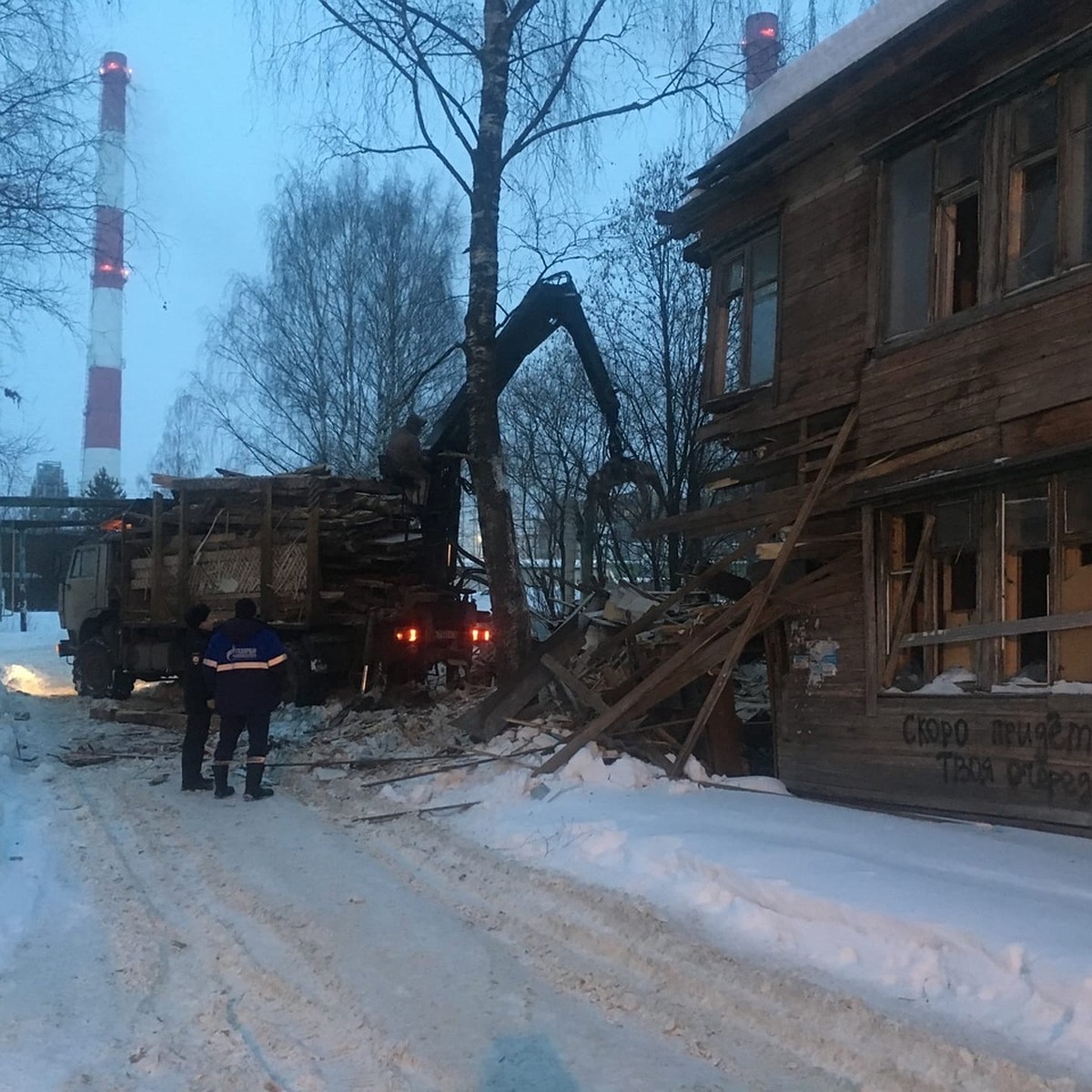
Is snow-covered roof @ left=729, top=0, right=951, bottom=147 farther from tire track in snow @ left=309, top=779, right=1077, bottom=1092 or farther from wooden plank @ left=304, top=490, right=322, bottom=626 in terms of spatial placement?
wooden plank @ left=304, top=490, right=322, bottom=626

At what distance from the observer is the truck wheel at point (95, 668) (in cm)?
1831

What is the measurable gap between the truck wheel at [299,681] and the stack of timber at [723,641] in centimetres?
445

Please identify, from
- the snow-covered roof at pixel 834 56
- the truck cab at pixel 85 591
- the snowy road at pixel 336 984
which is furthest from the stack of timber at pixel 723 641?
the truck cab at pixel 85 591

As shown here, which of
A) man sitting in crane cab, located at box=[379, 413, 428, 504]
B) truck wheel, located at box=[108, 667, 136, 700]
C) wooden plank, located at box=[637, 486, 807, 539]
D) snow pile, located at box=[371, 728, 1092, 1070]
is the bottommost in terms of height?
Result: truck wheel, located at box=[108, 667, 136, 700]

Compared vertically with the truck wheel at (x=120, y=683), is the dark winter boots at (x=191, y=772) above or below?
above

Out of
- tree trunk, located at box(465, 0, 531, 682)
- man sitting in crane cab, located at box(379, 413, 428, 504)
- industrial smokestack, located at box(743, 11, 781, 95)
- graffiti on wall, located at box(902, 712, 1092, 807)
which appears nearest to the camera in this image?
graffiti on wall, located at box(902, 712, 1092, 807)

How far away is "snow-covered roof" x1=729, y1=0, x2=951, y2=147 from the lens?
872cm

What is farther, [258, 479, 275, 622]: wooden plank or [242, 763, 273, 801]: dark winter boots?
[258, 479, 275, 622]: wooden plank

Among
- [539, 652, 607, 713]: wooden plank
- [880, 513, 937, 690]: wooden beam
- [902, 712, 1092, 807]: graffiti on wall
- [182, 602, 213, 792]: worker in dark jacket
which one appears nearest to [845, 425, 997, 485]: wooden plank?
[880, 513, 937, 690]: wooden beam

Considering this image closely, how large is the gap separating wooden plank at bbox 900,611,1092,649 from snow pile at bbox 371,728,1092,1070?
4.49 ft

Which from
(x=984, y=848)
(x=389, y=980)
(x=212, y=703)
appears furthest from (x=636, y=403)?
(x=389, y=980)

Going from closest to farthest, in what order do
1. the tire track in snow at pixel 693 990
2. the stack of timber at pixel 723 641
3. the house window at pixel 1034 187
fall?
the tire track in snow at pixel 693 990 → the house window at pixel 1034 187 → the stack of timber at pixel 723 641

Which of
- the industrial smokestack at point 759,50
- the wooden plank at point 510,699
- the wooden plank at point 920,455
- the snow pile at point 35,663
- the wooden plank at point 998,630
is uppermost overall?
the industrial smokestack at point 759,50

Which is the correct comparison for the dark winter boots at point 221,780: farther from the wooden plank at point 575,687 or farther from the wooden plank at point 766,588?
the wooden plank at point 766,588
